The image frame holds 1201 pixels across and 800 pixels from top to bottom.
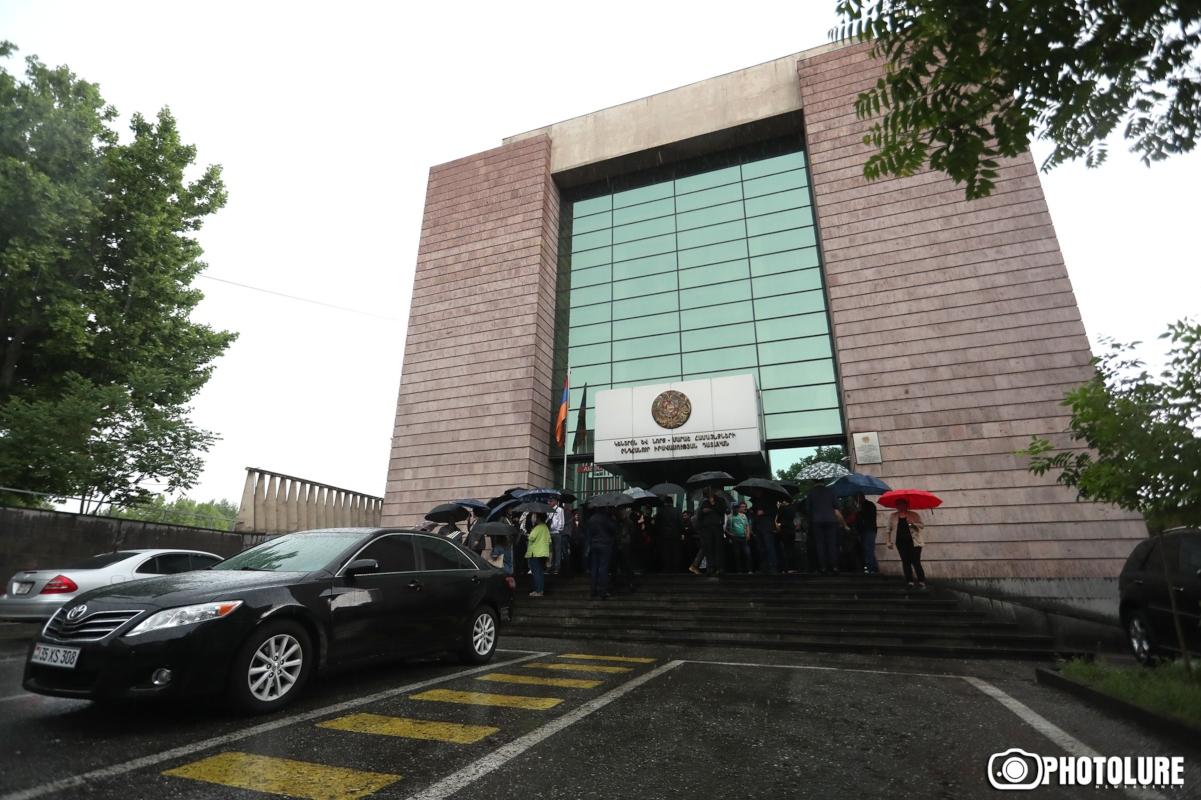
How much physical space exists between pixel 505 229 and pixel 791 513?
1488 cm

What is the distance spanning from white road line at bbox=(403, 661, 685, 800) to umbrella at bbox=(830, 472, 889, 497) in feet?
27.9

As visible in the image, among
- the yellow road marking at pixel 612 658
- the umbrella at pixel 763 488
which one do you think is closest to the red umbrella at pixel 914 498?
the umbrella at pixel 763 488

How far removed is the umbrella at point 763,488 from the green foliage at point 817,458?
2959mm

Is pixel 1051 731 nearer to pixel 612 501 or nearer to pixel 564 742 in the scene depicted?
pixel 564 742

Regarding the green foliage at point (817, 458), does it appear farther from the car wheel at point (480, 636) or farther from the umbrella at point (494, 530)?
the car wheel at point (480, 636)

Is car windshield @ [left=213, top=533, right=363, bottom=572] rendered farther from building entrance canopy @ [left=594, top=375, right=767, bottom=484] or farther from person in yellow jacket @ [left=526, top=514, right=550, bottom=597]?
building entrance canopy @ [left=594, top=375, right=767, bottom=484]

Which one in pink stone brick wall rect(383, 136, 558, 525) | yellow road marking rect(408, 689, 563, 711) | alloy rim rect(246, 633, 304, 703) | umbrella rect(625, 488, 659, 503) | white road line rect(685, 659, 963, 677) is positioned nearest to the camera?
alloy rim rect(246, 633, 304, 703)

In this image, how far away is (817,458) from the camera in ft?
53.8

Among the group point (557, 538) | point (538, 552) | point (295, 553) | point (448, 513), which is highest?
point (448, 513)

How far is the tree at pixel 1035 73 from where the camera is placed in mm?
3182

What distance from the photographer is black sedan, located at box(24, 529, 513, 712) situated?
3.80 m

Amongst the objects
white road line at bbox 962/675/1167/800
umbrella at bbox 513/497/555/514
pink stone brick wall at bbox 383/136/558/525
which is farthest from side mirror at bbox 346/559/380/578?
pink stone brick wall at bbox 383/136/558/525

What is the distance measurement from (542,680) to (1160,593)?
731cm

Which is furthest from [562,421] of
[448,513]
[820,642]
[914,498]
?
[820,642]
